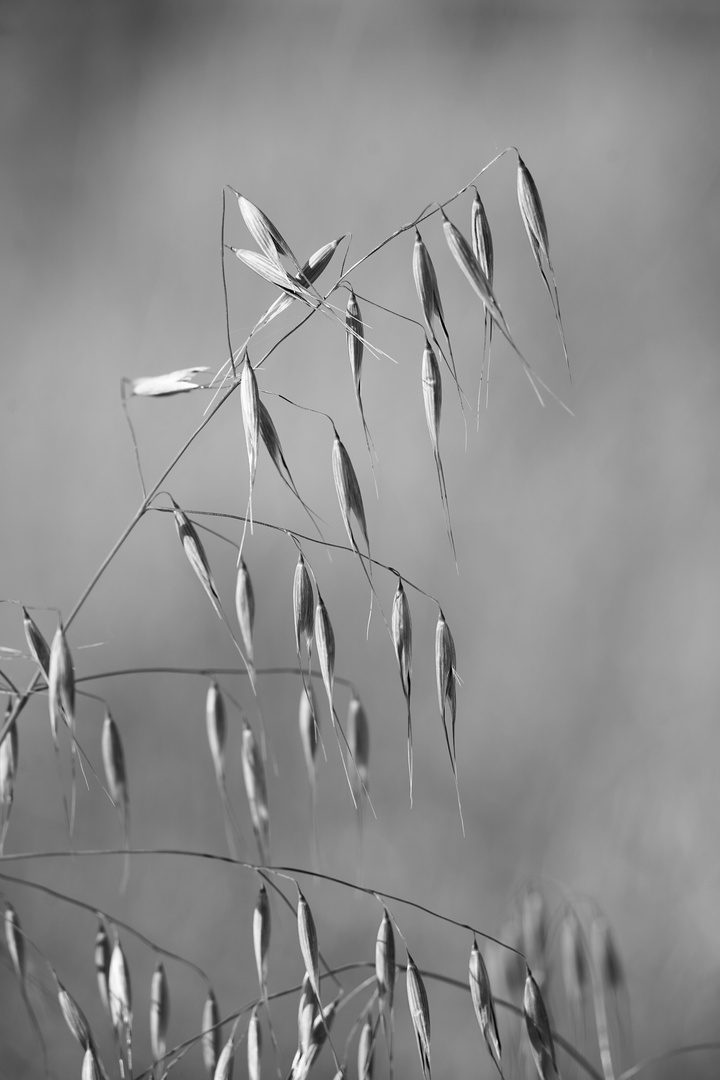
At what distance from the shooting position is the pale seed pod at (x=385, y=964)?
0.35 metres

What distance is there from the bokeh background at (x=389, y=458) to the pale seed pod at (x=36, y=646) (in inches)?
22.1

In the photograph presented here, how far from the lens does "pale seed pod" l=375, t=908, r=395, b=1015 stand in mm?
349

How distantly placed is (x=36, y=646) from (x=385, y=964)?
0.19m

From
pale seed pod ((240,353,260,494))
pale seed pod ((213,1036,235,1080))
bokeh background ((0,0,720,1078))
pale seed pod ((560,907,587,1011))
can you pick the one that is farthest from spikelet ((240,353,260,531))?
bokeh background ((0,0,720,1078))

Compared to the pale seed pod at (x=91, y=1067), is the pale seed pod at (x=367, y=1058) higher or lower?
lower

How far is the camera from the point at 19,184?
0.94 m

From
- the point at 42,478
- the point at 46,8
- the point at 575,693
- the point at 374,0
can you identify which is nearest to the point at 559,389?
the point at 575,693

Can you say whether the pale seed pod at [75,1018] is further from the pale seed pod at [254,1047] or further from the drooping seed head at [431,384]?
the drooping seed head at [431,384]

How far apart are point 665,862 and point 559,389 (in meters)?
0.49

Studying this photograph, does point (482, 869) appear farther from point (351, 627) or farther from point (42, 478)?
point (42, 478)

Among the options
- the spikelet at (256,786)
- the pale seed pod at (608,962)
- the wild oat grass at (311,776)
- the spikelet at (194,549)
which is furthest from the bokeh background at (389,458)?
the spikelet at (194,549)

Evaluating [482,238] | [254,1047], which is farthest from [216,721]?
[482,238]

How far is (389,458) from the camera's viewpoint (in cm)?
92

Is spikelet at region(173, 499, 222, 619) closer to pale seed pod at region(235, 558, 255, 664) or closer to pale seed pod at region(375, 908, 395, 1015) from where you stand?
pale seed pod at region(235, 558, 255, 664)
